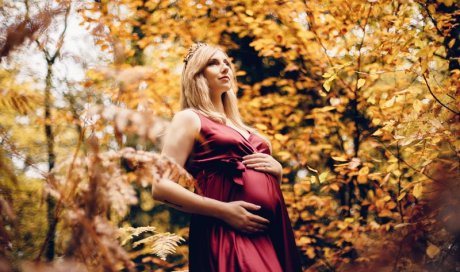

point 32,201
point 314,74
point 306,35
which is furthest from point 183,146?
point 314,74

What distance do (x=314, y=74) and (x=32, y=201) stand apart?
16.8ft

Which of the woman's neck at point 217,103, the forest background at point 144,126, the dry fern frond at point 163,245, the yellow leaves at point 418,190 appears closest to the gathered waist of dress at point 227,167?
the forest background at point 144,126

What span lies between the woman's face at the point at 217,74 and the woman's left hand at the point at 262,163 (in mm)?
490

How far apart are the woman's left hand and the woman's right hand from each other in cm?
24

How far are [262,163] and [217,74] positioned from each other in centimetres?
61

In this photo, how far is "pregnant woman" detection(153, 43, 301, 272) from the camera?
2074 millimetres

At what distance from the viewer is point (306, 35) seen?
5.10 meters

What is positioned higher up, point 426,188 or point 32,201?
point 32,201

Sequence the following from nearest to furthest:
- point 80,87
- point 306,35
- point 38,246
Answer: point 38,246
point 80,87
point 306,35

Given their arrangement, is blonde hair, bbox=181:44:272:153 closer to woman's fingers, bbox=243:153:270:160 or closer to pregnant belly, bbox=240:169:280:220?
woman's fingers, bbox=243:153:270:160

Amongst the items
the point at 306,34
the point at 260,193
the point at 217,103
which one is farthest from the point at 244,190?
the point at 306,34

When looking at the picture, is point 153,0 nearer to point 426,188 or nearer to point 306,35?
point 306,35

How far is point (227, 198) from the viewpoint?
220cm

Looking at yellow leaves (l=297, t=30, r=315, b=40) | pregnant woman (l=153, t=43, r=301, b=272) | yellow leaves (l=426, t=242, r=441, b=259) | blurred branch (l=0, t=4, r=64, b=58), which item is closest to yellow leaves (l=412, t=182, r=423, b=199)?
yellow leaves (l=426, t=242, r=441, b=259)
